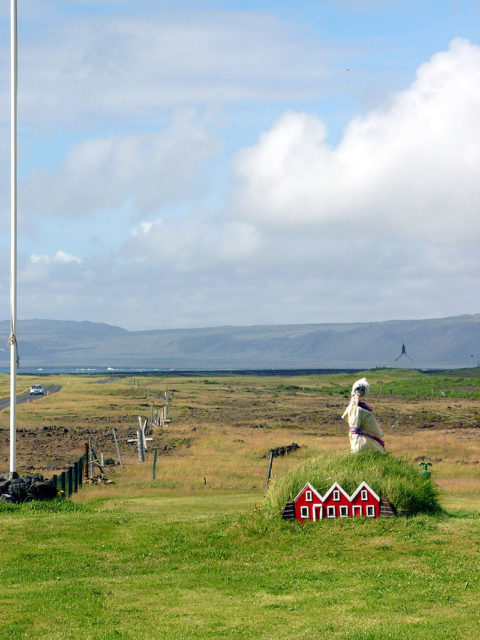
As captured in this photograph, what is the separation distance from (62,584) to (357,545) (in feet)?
20.9

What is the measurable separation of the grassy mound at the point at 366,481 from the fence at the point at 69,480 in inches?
388

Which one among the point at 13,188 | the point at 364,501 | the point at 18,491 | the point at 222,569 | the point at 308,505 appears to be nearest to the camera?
the point at 222,569

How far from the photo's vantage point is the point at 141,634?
13414 mm

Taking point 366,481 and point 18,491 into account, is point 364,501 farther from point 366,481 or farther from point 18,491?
point 18,491

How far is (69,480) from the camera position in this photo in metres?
31.5

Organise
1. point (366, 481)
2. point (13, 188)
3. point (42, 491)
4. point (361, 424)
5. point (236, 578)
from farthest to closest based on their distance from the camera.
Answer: point (13, 188) < point (42, 491) < point (361, 424) < point (366, 481) < point (236, 578)

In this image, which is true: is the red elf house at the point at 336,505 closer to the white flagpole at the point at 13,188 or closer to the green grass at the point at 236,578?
the green grass at the point at 236,578

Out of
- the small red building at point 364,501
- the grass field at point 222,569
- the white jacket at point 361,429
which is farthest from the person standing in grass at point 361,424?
the small red building at point 364,501

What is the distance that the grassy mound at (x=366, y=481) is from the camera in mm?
21250

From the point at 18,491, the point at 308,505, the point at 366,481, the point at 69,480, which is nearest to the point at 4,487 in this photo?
the point at 18,491

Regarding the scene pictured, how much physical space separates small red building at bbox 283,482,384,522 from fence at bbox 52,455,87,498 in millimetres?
10740

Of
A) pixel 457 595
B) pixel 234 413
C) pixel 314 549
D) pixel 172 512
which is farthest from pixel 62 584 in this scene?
pixel 234 413

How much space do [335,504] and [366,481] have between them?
1.08 meters

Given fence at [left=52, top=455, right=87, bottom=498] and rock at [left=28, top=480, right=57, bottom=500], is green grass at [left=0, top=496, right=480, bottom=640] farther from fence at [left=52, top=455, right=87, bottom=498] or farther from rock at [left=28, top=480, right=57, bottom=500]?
fence at [left=52, top=455, right=87, bottom=498]
